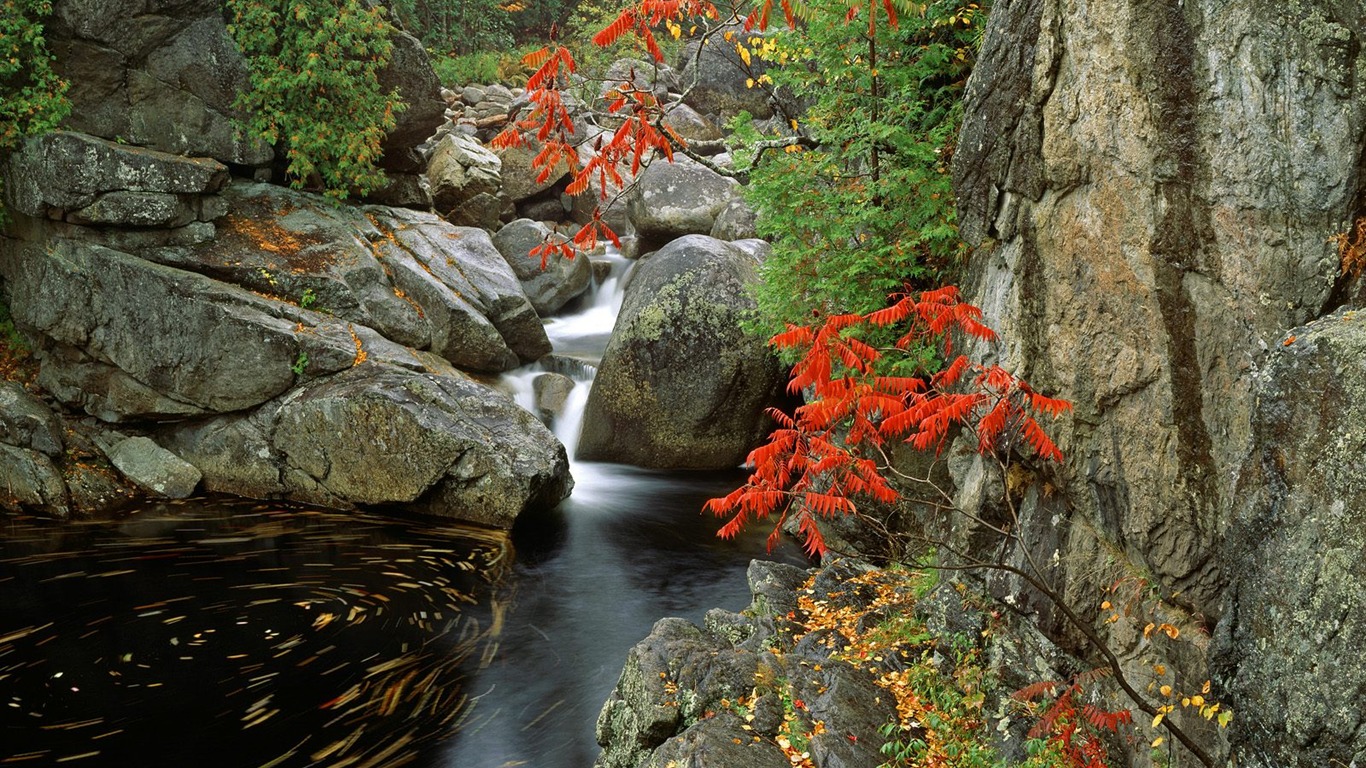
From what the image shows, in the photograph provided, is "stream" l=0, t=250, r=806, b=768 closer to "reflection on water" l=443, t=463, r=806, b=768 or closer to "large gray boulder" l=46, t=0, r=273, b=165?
"reflection on water" l=443, t=463, r=806, b=768

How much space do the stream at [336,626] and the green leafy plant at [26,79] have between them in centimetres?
540

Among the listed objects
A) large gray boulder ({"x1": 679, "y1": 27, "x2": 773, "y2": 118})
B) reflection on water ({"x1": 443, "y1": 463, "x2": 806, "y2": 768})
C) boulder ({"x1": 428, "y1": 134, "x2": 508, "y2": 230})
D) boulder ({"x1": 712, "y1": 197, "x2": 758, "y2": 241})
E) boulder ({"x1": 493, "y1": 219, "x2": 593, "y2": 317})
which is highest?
large gray boulder ({"x1": 679, "y1": 27, "x2": 773, "y2": 118})

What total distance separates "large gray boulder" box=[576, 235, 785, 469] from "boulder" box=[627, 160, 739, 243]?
4.03 m

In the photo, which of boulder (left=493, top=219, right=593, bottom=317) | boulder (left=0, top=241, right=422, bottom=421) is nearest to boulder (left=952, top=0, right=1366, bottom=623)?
boulder (left=0, top=241, right=422, bottom=421)

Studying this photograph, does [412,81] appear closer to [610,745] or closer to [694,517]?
[694,517]

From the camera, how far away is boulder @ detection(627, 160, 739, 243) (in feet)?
58.9

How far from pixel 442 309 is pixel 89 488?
17.3 feet

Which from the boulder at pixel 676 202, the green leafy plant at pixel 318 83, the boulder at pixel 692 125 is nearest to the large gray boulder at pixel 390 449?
the green leafy plant at pixel 318 83

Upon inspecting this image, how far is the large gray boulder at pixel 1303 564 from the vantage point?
346 cm

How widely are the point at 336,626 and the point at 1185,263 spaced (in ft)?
25.6

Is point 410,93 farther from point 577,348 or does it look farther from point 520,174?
point 577,348

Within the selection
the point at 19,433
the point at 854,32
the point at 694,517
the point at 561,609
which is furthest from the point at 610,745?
the point at 19,433

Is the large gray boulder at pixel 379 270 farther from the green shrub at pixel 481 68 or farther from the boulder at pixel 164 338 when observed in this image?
the green shrub at pixel 481 68

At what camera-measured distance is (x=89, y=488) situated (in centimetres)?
1161
